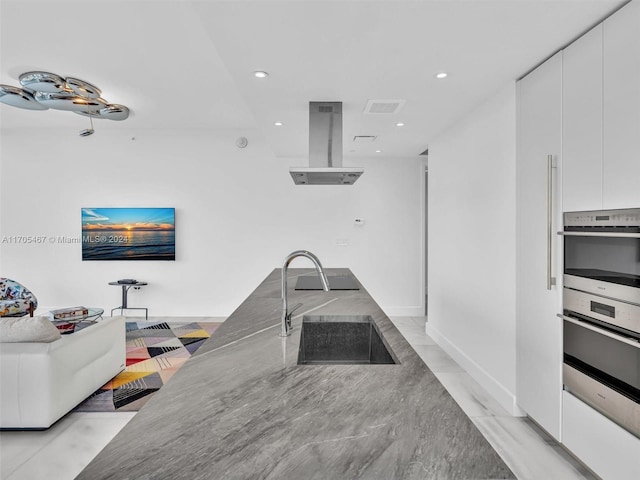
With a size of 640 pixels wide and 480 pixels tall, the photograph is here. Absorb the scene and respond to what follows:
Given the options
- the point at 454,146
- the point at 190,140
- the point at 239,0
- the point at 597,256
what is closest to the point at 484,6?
the point at 239,0

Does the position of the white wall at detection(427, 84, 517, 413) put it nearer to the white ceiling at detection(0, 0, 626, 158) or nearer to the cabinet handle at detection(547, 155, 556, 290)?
the white ceiling at detection(0, 0, 626, 158)

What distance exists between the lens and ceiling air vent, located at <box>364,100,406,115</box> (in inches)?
114

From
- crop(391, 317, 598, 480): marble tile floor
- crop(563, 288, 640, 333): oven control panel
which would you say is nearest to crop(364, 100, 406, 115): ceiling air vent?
crop(563, 288, 640, 333): oven control panel

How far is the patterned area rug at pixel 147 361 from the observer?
2.69 metres

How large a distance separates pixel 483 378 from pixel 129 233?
16.4 ft

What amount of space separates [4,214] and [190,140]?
308cm

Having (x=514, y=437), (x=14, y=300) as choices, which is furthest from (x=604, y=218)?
(x=14, y=300)

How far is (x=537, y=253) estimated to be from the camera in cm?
228

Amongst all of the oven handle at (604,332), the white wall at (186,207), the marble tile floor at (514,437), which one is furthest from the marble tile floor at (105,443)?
the white wall at (186,207)

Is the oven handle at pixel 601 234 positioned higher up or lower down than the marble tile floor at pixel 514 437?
higher up

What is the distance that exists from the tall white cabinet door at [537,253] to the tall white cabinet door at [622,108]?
0.35m

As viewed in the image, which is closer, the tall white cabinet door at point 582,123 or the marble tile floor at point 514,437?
the tall white cabinet door at point 582,123

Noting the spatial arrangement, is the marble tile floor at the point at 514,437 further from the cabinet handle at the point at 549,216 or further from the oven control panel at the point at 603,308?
the cabinet handle at the point at 549,216

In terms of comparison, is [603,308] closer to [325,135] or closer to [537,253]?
[537,253]
